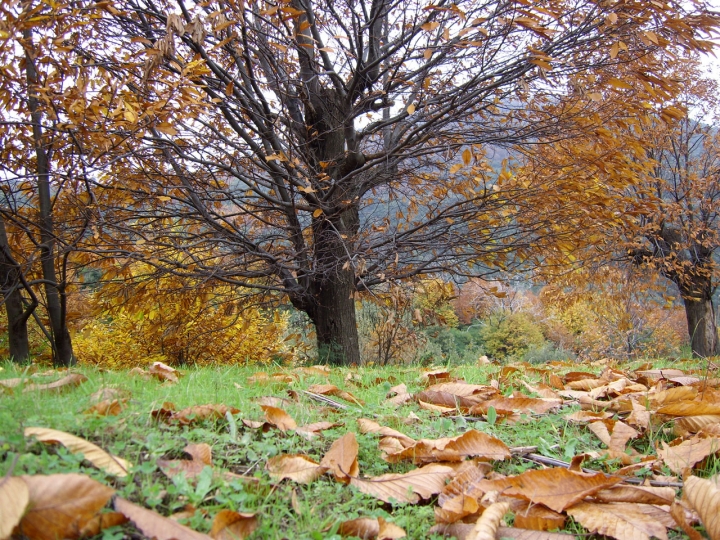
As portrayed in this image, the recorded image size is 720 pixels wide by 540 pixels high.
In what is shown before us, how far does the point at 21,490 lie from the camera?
3.26 ft

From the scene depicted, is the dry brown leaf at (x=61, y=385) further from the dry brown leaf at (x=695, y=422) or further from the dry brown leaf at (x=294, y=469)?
the dry brown leaf at (x=695, y=422)

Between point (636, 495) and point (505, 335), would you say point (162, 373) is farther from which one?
point (505, 335)

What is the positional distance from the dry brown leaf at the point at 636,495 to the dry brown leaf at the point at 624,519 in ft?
0.09

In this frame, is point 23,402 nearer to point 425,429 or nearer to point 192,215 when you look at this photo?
point 425,429

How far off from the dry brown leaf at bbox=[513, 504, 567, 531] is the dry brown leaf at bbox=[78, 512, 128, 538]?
3.17ft

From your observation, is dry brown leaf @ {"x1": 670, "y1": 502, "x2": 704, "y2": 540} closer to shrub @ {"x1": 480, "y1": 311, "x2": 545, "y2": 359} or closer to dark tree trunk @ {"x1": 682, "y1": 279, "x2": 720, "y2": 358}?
dark tree trunk @ {"x1": 682, "y1": 279, "x2": 720, "y2": 358}

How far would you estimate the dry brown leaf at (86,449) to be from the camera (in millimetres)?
1250

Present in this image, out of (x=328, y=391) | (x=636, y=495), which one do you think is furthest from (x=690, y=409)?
(x=328, y=391)

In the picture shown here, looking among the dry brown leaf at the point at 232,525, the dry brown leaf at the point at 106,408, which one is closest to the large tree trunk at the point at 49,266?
the dry brown leaf at the point at 106,408

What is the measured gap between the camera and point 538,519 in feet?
4.33

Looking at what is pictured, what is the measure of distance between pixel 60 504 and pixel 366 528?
27.0 inches

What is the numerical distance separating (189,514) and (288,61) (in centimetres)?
545

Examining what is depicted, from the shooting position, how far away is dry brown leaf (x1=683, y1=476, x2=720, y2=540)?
1215 mm

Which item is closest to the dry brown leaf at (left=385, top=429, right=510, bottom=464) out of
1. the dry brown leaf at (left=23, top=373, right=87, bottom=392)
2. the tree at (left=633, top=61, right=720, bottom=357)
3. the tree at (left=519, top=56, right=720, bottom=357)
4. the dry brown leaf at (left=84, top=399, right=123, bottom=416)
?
the dry brown leaf at (left=84, top=399, right=123, bottom=416)
